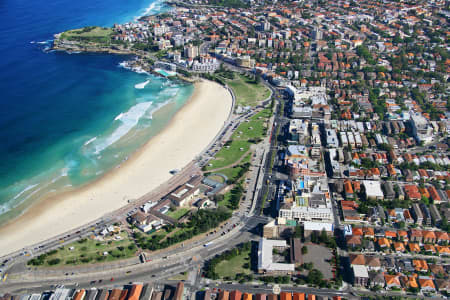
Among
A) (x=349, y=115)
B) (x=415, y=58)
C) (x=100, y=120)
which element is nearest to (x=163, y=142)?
(x=100, y=120)

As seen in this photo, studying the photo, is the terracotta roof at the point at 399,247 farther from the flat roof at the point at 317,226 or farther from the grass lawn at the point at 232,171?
the grass lawn at the point at 232,171

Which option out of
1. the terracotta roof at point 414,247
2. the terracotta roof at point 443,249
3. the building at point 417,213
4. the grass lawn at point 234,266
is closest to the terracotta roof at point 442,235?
the terracotta roof at point 443,249

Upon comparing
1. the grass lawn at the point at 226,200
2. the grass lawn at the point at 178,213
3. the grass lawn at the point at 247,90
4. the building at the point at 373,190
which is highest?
the grass lawn at the point at 247,90

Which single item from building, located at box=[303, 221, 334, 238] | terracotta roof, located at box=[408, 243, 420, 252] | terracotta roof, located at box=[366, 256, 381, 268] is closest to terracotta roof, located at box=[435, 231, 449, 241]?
terracotta roof, located at box=[408, 243, 420, 252]

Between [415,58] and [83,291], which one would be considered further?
[415,58]

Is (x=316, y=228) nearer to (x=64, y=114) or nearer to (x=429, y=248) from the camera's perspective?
(x=429, y=248)

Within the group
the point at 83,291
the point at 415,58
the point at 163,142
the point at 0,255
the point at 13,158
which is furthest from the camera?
the point at 415,58

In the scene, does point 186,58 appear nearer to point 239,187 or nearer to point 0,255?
point 239,187
